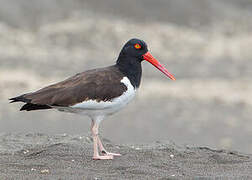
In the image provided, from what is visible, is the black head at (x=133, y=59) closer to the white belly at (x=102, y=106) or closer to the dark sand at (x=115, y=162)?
the white belly at (x=102, y=106)

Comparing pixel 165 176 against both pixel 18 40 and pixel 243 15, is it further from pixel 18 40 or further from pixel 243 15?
pixel 243 15

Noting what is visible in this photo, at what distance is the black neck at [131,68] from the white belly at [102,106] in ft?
0.69

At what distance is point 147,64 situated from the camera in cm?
1667

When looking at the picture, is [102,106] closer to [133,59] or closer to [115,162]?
[115,162]

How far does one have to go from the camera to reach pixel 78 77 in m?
7.74

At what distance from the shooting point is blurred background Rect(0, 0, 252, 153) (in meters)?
12.9

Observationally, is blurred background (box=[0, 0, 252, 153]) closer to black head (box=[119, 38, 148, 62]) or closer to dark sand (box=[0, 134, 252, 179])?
dark sand (box=[0, 134, 252, 179])

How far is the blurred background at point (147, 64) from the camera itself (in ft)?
42.2

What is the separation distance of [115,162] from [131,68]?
1.34m

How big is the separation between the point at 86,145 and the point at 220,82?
7.43m

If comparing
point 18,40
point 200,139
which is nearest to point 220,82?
point 200,139

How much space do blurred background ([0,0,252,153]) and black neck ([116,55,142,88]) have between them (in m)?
3.99

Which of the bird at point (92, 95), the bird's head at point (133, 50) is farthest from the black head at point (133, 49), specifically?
the bird at point (92, 95)

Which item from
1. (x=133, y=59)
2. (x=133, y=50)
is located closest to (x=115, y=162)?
(x=133, y=59)
